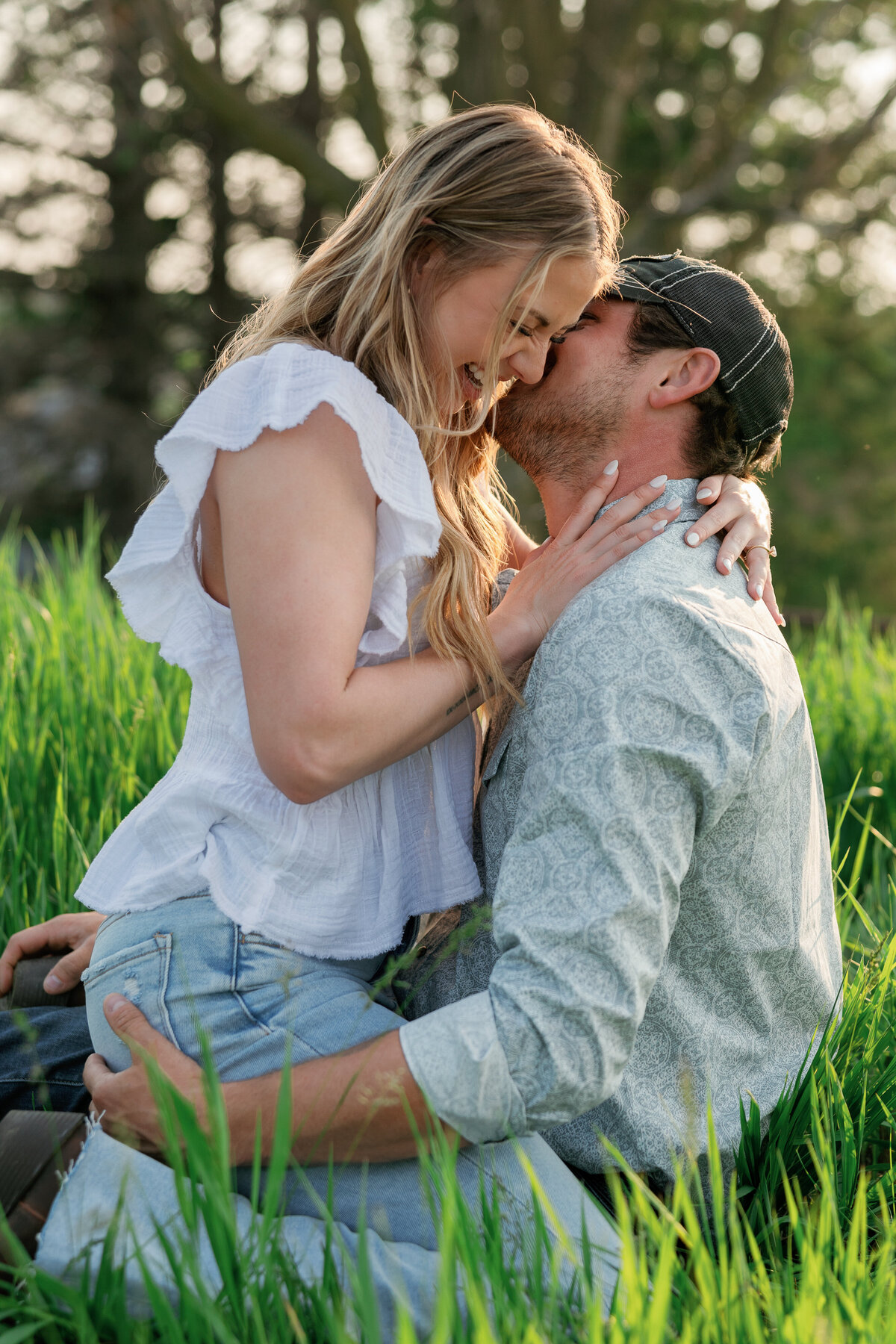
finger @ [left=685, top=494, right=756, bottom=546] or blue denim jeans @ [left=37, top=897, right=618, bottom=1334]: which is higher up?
finger @ [left=685, top=494, right=756, bottom=546]

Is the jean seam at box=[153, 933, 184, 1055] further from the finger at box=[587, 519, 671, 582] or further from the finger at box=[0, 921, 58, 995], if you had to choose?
the finger at box=[587, 519, 671, 582]

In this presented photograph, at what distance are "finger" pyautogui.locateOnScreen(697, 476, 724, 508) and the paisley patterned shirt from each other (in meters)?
0.03

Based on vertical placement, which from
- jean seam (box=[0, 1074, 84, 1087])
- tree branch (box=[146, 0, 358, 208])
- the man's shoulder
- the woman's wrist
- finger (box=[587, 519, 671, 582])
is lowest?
jean seam (box=[0, 1074, 84, 1087])

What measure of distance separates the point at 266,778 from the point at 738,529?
90cm

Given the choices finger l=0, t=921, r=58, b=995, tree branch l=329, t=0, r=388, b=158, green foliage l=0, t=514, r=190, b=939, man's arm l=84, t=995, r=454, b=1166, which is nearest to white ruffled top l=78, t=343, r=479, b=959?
man's arm l=84, t=995, r=454, b=1166

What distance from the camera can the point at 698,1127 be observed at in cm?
172

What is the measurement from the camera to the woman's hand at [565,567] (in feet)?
6.07

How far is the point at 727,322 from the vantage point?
2.15m

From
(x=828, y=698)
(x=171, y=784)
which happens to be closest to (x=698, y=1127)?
(x=171, y=784)

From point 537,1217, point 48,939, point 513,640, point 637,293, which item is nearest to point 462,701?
point 513,640

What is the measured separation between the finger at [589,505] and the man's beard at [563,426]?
49 mm

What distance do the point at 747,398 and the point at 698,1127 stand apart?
1.31m

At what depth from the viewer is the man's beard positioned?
2.15m

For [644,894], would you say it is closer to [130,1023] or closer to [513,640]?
[513,640]
